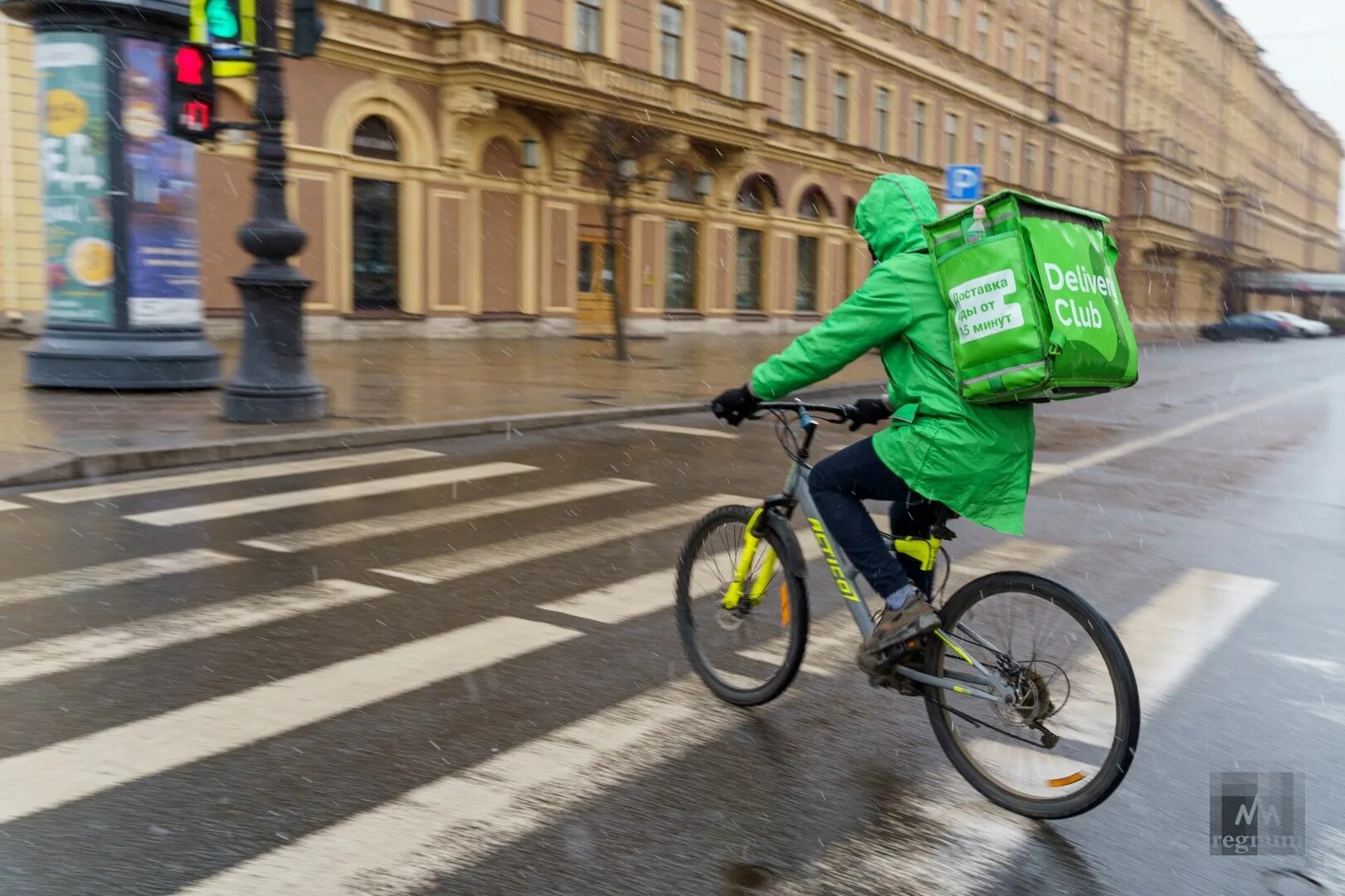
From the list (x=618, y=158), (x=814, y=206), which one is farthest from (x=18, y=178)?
(x=814, y=206)

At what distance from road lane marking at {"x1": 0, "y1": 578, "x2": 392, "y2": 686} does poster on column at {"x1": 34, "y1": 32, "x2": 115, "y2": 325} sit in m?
8.51

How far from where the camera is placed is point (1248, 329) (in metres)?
57.6

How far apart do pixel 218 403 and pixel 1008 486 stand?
10.3 meters

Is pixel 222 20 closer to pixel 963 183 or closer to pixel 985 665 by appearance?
pixel 985 665

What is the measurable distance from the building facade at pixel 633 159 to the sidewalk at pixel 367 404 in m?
2.54

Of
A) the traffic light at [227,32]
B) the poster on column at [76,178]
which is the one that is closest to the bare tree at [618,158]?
the poster on column at [76,178]

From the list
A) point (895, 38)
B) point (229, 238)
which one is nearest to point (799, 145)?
point (895, 38)

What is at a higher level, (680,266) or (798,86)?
(798,86)

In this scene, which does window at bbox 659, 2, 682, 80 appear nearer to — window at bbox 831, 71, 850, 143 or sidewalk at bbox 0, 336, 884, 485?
window at bbox 831, 71, 850, 143

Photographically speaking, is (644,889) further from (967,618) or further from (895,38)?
(895,38)

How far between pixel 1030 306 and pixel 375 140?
2223 centimetres

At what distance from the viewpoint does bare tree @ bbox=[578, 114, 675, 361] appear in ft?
70.3

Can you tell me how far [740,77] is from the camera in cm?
3416

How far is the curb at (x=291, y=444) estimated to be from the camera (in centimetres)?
878
